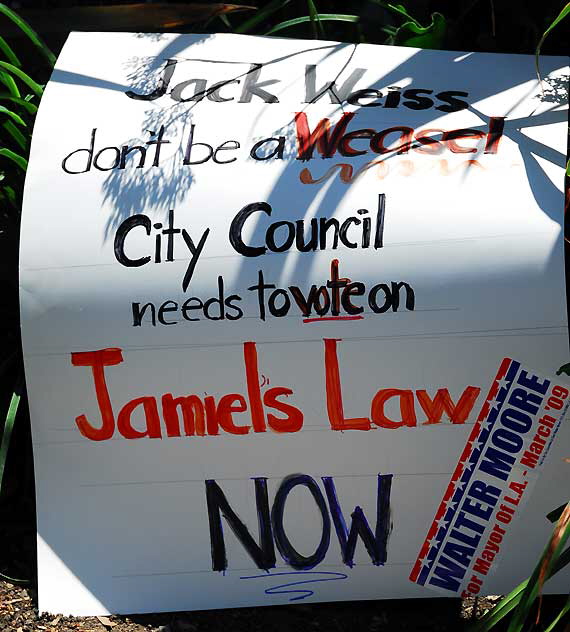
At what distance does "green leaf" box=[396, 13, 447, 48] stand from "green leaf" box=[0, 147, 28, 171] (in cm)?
75

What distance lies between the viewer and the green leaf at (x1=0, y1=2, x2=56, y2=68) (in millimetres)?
1719

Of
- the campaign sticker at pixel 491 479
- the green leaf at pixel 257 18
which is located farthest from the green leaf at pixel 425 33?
the campaign sticker at pixel 491 479

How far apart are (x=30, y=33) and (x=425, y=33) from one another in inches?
29.5

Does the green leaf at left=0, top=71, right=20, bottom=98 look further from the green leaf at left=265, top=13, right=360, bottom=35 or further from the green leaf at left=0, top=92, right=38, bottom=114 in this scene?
the green leaf at left=265, top=13, right=360, bottom=35

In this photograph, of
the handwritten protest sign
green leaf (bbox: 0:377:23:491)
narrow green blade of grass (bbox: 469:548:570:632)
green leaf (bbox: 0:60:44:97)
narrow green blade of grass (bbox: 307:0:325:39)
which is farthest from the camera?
narrow green blade of grass (bbox: 307:0:325:39)

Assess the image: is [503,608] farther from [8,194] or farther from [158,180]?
[8,194]

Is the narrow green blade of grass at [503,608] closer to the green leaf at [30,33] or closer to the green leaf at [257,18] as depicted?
the green leaf at [257,18]

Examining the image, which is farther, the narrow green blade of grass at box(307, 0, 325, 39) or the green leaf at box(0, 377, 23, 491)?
the narrow green blade of grass at box(307, 0, 325, 39)

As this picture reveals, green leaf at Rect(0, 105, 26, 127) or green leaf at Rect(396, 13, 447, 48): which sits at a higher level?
green leaf at Rect(396, 13, 447, 48)

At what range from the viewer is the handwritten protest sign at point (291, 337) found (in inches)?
56.8

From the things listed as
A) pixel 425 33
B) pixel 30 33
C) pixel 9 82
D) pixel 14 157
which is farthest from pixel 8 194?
pixel 425 33

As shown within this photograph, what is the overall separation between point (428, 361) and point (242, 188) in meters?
0.41

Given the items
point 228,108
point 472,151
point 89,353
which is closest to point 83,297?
point 89,353

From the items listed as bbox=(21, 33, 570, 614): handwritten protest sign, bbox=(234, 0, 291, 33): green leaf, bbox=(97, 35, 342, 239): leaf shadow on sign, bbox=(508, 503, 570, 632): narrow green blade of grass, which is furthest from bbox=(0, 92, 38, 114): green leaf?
bbox=(508, 503, 570, 632): narrow green blade of grass
